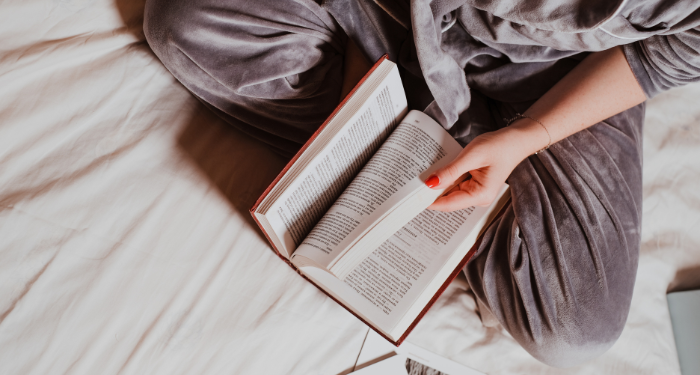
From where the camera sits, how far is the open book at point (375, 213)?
521mm

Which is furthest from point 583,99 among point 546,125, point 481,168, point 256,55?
point 256,55

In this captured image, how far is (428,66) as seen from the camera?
0.55 meters

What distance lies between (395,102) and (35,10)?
561 millimetres

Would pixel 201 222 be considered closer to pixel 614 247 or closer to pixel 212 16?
pixel 212 16

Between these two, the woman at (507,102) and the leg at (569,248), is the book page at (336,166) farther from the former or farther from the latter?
the leg at (569,248)

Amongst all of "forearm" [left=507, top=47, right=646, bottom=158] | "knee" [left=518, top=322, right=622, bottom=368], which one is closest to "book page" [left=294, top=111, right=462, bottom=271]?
"forearm" [left=507, top=47, right=646, bottom=158]

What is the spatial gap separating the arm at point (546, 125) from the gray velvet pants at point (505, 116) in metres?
0.05

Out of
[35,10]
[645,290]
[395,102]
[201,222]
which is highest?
[35,10]

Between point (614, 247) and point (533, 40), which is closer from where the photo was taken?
point (533, 40)

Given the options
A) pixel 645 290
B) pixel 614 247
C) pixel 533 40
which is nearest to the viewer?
pixel 533 40

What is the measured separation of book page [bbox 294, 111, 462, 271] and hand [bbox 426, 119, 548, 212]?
0.03m

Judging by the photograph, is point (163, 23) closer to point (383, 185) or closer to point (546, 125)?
point (383, 185)

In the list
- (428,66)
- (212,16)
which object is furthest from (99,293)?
(428,66)

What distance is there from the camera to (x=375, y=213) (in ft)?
1.72
